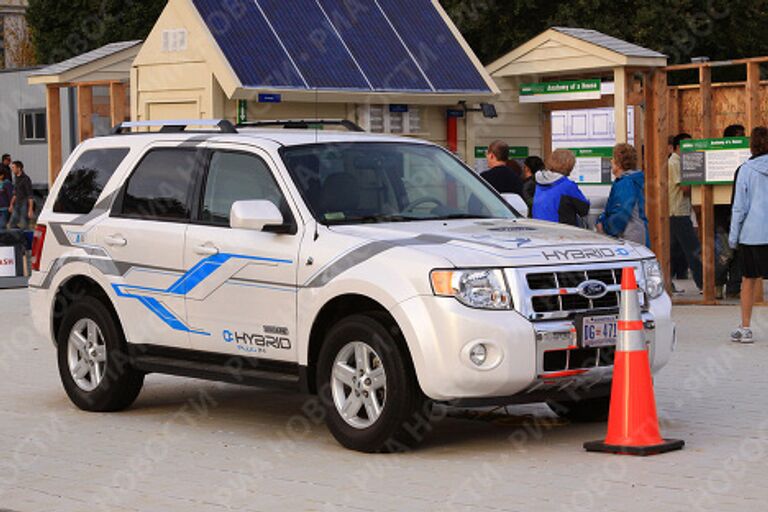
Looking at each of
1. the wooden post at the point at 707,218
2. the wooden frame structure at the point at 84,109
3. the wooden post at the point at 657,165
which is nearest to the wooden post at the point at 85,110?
the wooden frame structure at the point at 84,109

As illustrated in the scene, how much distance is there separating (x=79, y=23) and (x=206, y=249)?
151ft

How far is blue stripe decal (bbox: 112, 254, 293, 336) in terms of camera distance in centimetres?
1000

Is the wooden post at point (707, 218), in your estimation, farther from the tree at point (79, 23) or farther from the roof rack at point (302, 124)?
the tree at point (79, 23)

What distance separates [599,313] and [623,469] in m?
1.03

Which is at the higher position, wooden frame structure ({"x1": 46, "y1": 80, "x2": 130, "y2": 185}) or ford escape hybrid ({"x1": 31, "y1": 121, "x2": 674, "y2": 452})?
wooden frame structure ({"x1": 46, "y1": 80, "x2": 130, "y2": 185})

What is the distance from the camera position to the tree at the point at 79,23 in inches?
2057

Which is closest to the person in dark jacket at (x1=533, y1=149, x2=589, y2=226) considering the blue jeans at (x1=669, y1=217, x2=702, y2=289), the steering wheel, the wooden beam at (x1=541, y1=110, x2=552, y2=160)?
the steering wheel

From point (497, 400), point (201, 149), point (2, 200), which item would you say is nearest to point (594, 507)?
point (497, 400)

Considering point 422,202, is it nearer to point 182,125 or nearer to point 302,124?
point 302,124

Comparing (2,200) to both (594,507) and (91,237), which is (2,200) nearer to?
(91,237)

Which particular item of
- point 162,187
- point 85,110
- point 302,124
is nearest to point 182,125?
point 162,187

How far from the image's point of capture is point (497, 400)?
886cm

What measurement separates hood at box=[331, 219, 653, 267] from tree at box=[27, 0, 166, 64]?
43.7 metres

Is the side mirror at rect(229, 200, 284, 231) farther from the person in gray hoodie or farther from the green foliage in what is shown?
the green foliage
